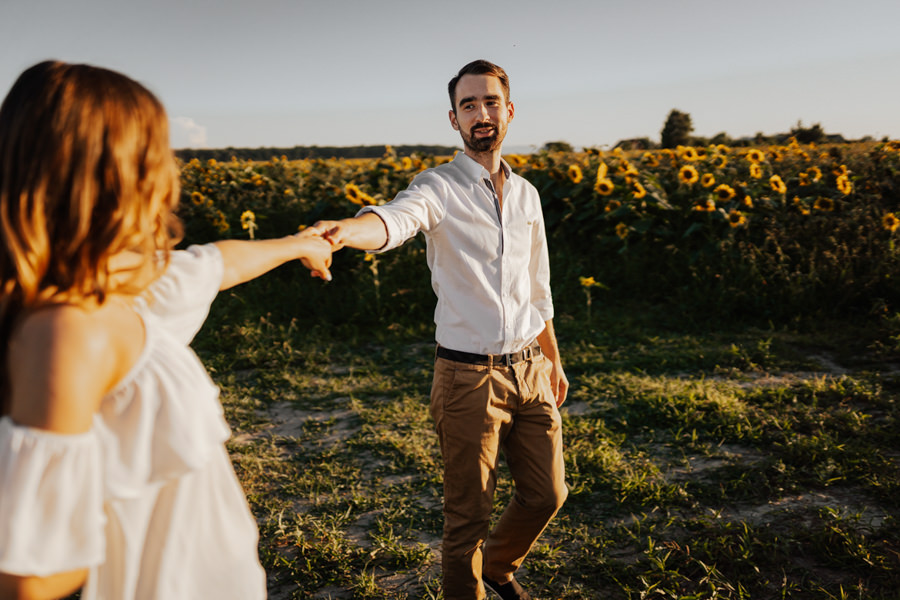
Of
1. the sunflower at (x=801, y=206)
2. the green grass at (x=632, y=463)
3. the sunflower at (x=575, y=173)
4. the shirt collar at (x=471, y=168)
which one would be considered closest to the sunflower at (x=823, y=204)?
the sunflower at (x=801, y=206)

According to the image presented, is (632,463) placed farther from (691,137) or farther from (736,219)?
(691,137)

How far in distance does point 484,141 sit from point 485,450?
1043 mm

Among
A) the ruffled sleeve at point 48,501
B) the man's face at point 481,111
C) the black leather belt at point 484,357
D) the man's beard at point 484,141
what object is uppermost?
the man's face at point 481,111

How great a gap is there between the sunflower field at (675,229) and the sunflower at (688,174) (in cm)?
2

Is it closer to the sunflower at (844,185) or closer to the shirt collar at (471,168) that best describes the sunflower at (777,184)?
the sunflower at (844,185)

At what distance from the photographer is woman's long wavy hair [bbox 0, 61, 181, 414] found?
34.6 inches

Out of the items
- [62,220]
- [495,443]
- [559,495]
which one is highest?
[62,220]

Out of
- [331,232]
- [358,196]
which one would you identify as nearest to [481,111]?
[331,232]

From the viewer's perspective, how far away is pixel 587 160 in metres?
7.64

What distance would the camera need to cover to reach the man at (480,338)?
2064 millimetres

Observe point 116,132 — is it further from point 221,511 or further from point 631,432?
point 631,432

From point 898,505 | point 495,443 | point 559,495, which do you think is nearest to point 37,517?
point 495,443

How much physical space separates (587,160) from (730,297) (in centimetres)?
274

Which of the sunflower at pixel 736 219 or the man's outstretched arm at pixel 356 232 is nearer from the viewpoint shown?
the man's outstretched arm at pixel 356 232
